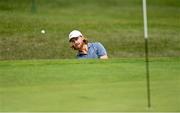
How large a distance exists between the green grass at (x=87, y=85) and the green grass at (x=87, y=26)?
3.14m

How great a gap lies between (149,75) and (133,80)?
139mm

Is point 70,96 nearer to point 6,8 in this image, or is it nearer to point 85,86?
point 85,86

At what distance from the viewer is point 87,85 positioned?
95.3 inches

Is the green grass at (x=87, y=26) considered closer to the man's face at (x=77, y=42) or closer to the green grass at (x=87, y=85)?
the man's face at (x=77, y=42)

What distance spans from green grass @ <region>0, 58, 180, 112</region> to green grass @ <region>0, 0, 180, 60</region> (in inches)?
124

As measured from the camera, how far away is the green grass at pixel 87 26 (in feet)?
21.1

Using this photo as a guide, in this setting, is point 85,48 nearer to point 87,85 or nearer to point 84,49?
point 84,49

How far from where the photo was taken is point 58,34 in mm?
7129

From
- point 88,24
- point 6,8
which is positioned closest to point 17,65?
point 88,24

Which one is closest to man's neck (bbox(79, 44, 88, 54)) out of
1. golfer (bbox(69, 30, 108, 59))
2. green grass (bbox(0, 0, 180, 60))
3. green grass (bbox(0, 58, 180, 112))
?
golfer (bbox(69, 30, 108, 59))

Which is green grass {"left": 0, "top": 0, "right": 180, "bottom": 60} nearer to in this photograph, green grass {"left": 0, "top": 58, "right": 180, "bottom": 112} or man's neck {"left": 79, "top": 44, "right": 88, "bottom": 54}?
man's neck {"left": 79, "top": 44, "right": 88, "bottom": 54}

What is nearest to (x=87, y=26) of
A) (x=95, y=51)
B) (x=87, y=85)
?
(x=95, y=51)

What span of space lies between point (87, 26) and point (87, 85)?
496 cm

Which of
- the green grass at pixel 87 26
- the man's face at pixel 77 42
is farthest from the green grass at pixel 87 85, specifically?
the green grass at pixel 87 26
